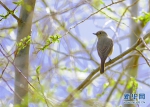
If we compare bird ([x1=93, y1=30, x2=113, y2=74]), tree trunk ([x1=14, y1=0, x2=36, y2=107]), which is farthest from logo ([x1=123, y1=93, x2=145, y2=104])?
tree trunk ([x1=14, y1=0, x2=36, y2=107])

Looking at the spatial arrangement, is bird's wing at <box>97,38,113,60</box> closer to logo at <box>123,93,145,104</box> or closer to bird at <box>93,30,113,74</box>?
bird at <box>93,30,113,74</box>

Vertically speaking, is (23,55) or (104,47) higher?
(104,47)

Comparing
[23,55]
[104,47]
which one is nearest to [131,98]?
[104,47]

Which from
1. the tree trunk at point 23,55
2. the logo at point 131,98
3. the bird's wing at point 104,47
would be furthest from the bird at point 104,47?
the tree trunk at point 23,55

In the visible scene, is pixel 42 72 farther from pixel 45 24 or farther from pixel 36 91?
pixel 36 91

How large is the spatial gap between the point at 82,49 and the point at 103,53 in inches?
18.5

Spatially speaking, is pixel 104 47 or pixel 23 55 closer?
pixel 23 55

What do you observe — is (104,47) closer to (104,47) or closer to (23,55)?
(104,47)

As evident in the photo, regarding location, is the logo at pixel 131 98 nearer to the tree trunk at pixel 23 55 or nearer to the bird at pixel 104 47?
the bird at pixel 104 47

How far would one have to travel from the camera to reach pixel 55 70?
288 centimetres

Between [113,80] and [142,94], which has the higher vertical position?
[113,80]

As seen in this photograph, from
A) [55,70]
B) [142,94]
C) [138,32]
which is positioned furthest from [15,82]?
[138,32]

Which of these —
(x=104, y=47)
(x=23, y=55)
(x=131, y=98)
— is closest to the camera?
(x=23, y=55)

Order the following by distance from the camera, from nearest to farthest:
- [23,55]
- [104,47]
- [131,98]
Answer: [23,55]
[131,98]
[104,47]
